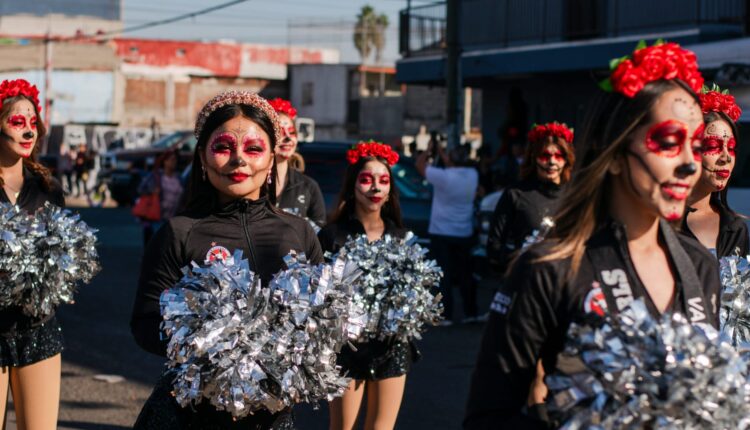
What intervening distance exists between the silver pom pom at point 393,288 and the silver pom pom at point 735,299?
193cm

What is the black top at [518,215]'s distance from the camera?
7938mm

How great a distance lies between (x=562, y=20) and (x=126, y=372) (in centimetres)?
1409

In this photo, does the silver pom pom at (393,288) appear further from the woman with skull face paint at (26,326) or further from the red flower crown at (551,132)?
the red flower crown at (551,132)

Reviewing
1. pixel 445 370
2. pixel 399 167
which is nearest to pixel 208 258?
pixel 445 370

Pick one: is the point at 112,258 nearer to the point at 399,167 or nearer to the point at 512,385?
the point at 399,167

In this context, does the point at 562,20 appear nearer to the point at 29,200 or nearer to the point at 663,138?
the point at 29,200

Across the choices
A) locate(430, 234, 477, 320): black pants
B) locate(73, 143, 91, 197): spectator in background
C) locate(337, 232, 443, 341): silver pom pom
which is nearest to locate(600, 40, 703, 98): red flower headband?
locate(337, 232, 443, 341): silver pom pom

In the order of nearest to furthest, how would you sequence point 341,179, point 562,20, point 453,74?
point 341,179 → point 453,74 → point 562,20

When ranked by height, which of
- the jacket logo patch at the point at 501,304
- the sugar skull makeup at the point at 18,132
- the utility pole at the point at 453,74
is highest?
the utility pole at the point at 453,74

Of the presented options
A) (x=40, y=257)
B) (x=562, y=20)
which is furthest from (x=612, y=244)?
(x=562, y=20)

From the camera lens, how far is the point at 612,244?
104 inches

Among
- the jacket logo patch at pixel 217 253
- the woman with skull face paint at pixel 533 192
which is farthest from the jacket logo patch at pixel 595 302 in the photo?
the woman with skull face paint at pixel 533 192

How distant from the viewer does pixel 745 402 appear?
2.37m

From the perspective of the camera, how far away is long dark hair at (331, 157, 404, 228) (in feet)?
21.3
